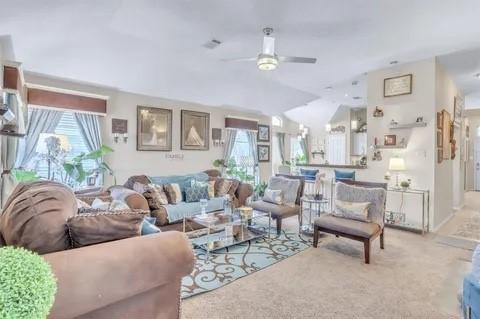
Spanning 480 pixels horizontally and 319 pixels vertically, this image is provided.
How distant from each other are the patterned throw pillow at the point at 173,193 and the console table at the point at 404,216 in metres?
3.95

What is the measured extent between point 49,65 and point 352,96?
7.12m

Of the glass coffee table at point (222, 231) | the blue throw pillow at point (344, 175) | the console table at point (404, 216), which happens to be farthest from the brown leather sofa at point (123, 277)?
the blue throw pillow at point (344, 175)

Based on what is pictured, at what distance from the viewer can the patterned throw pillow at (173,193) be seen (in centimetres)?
484

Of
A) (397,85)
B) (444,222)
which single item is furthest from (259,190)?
(444,222)

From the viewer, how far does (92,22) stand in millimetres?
3355

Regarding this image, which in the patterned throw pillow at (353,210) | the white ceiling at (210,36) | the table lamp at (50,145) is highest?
the white ceiling at (210,36)

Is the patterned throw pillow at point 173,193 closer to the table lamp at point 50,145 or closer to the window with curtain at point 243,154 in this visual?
the table lamp at point 50,145

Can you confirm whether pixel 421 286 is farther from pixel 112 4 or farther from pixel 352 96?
pixel 352 96

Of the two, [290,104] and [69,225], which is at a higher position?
[290,104]

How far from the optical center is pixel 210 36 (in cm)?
391

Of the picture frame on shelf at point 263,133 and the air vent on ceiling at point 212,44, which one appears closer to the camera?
the air vent on ceiling at point 212,44

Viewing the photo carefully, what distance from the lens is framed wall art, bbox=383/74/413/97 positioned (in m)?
5.05

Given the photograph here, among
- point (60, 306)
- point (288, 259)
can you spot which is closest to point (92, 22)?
point (60, 306)

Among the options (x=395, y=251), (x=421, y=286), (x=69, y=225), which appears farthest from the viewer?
(x=395, y=251)
